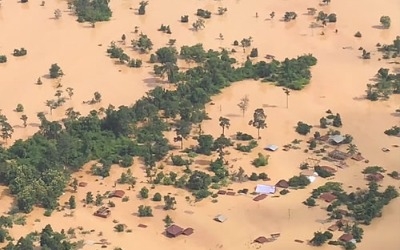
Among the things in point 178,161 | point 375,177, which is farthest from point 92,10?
point 375,177

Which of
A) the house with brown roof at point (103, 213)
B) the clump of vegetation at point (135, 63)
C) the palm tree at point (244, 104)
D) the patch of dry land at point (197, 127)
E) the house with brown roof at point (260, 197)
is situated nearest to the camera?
the patch of dry land at point (197, 127)

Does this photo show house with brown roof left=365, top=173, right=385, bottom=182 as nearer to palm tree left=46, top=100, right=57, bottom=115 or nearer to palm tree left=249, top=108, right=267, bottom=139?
palm tree left=249, top=108, right=267, bottom=139

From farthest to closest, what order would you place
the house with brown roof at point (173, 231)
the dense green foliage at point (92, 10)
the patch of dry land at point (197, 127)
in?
the dense green foliage at point (92, 10)
the patch of dry land at point (197, 127)
the house with brown roof at point (173, 231)

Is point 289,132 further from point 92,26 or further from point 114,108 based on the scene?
point 92,26

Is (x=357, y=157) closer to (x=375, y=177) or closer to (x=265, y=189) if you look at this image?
(x=375, y=177)

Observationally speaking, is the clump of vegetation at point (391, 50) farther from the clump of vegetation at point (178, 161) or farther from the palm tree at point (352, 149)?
the clump of vegetation at point (178, 161)

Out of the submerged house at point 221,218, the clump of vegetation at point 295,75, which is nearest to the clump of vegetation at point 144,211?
the submerged house at point 221,218

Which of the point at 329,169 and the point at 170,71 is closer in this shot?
the point at 329,169

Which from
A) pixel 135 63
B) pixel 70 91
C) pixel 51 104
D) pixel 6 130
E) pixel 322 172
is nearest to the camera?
pixel 322 172
